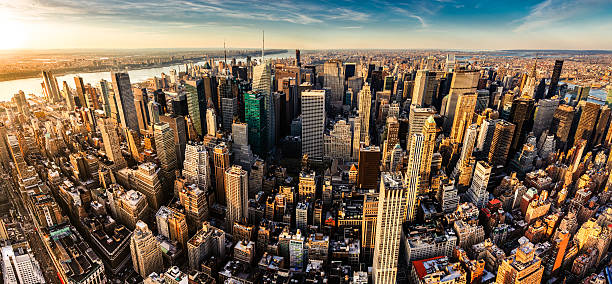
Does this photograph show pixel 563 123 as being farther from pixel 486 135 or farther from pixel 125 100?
pixel 125 100

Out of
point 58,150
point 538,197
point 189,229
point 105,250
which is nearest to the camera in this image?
point 105,250

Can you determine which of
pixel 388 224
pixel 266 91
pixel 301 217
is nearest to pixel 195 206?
pixel 301 217

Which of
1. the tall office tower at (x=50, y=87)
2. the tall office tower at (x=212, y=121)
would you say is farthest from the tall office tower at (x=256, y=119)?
the tall office tower at (x=50, y=87)

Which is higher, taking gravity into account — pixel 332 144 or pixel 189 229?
pixel 332 144

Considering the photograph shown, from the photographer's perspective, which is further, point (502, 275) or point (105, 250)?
point (105, 250)

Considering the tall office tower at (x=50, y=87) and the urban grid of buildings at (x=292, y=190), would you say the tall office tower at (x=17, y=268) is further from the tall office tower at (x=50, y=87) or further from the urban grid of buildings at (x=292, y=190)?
the tall office tower at (x=50, y=87)

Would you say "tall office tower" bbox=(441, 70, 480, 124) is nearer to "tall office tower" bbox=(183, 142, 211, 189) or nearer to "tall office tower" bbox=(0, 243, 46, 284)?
"tall office tower" bbox=(183, 142, 211, 189)

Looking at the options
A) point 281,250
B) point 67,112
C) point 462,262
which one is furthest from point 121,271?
point 67,112

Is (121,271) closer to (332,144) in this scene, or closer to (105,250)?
(105,250)
